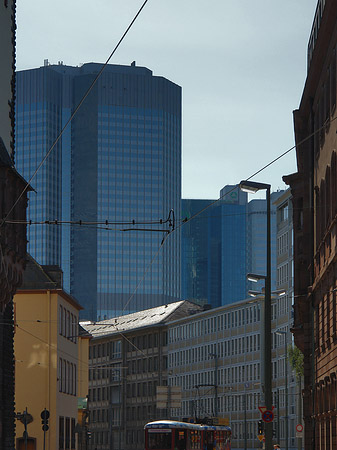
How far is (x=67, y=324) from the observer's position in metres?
81.4

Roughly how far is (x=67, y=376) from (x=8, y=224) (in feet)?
118

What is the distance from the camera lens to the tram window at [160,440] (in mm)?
65000

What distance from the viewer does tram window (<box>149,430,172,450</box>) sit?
2559 inches

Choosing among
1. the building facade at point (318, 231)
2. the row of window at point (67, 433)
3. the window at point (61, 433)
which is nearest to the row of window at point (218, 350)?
the row of window at point (67, 433)

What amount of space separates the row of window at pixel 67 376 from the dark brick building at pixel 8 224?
26.2 m

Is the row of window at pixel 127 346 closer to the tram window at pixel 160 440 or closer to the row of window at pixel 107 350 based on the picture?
the row of window at pixel 107 350

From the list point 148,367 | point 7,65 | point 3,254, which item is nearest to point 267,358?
point 3,254

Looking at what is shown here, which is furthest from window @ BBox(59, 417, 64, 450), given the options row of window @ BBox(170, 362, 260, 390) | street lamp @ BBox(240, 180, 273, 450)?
row of window @ BBox(170, 362, 260, 390)

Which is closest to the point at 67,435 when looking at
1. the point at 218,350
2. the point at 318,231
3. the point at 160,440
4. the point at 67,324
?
the point at 67,324

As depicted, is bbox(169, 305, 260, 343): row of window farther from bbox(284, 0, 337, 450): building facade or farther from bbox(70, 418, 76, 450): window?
bbox(284, 0, 337, 450): building facade

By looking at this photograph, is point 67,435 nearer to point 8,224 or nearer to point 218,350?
point 8,224

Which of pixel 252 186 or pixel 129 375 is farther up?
pixel 129 375

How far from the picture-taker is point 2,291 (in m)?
46.2

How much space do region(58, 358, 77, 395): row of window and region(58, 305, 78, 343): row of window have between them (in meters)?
1.81
